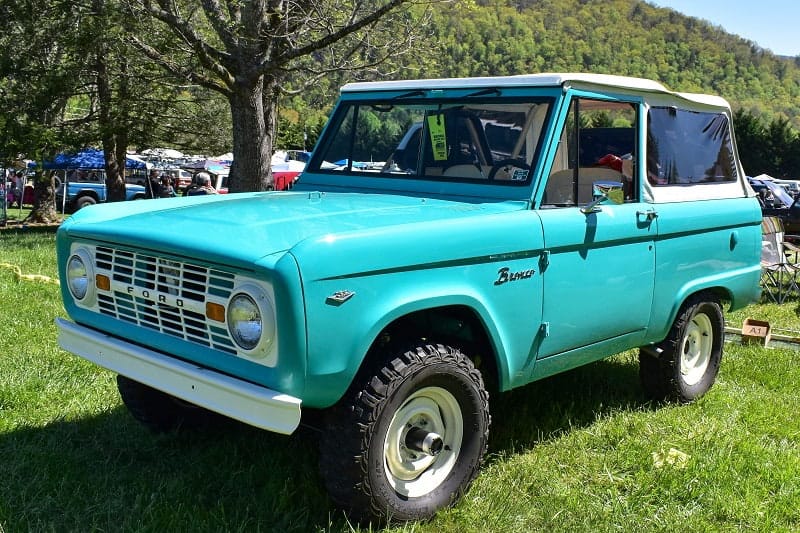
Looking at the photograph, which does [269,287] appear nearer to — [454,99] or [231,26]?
[454,99]

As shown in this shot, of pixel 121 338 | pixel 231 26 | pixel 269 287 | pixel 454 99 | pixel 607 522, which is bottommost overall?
pixel 607 522

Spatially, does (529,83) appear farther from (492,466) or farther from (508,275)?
(492,466)

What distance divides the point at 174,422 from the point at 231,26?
9.74m

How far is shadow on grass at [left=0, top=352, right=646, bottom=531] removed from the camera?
10.7ft

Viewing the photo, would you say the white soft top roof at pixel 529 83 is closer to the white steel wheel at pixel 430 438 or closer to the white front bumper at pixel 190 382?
the white steel wheel at pixel 430 438

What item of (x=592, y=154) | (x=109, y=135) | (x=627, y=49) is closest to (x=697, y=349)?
(x=592, y=154)

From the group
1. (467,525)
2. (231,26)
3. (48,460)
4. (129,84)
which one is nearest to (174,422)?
(48,460)

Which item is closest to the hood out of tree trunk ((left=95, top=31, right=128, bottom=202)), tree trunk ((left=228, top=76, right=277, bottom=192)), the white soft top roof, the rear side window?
the white soft top roof

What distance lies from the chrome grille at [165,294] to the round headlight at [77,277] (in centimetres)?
9

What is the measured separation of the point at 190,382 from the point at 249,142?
34.1 feet

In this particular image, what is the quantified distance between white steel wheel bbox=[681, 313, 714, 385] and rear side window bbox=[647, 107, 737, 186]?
93 centimetres

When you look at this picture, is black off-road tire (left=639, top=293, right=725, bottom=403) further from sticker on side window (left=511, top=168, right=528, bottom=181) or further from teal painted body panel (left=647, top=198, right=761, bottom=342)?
sticker on side window (left=511, top=168, right=528, bottom=181)

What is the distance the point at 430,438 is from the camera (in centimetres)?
325

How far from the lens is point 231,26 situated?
12.6 m
